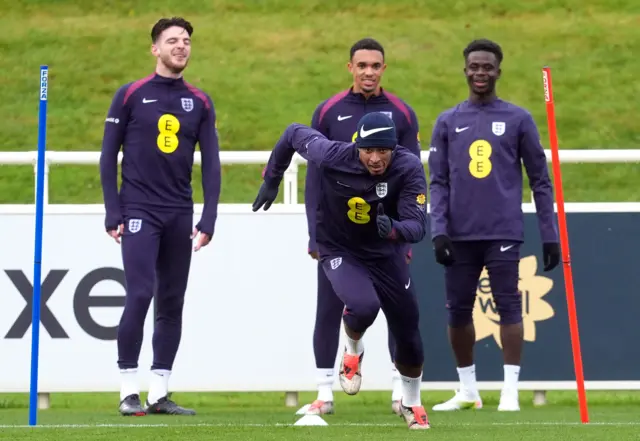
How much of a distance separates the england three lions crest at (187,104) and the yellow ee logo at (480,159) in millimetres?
1856

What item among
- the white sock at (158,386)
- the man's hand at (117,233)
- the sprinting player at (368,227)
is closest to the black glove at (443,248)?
the sprinting player at (368,227)

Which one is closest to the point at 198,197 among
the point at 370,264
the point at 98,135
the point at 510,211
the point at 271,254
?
the point at 98,135

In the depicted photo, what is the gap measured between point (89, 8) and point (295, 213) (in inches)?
668

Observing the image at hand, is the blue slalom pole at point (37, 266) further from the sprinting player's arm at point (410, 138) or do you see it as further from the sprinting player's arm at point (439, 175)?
the sprinting player's arm at point (439, 175)

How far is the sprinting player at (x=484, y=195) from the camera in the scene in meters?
9.96

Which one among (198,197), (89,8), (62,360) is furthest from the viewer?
(89,8)

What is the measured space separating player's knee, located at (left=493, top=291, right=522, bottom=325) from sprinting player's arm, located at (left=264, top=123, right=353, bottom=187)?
193 cm

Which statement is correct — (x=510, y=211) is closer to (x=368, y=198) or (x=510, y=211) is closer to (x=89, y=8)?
(x=368, y=198)

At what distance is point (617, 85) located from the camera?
75.3 ft

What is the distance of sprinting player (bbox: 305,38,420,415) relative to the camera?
9703mm

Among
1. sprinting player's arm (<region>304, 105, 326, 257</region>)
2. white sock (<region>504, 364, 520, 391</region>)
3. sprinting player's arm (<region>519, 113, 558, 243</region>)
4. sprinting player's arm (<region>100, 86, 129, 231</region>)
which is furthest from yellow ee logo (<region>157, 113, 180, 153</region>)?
white sock (<region>504, 364, 520, 391</region>)

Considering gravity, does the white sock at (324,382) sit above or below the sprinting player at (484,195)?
below

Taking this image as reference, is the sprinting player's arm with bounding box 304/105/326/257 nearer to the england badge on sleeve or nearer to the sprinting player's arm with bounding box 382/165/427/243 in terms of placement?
the england badge on sleeve

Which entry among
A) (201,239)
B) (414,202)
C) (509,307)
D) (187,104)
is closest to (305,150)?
(414,202)
